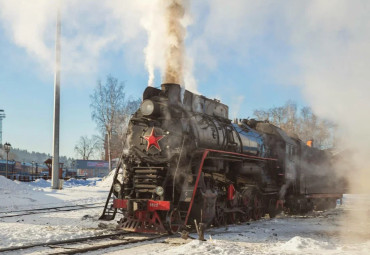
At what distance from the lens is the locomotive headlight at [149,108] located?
1071 centimetres

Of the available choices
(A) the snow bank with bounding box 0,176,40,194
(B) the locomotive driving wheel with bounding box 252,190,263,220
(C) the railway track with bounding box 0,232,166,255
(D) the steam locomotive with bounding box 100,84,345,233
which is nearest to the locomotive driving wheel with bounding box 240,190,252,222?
(D) the steam locomotive with bounding box 100,84,345,233

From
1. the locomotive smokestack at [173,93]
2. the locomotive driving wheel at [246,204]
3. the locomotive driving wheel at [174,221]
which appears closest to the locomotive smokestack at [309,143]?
the locomotive driving wheel at [246,204]

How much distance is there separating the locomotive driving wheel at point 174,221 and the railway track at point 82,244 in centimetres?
35

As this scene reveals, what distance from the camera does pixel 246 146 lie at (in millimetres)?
13703

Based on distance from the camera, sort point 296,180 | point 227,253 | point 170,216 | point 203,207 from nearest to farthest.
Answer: point 227,253, point 170,216, point 203,207, point 296,180

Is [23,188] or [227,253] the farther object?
[23,188]

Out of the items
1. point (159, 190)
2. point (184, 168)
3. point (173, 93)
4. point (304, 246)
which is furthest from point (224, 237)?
point (173, 93)

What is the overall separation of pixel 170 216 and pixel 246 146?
4.94 metres

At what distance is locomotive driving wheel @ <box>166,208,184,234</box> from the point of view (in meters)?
9.82

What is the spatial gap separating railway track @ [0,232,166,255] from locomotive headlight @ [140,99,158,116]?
3.35 meters

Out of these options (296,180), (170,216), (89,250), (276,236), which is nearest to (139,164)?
(170,216)

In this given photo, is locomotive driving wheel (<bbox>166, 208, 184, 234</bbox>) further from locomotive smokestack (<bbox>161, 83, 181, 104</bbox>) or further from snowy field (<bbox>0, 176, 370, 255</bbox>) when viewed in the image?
locomotive smokestack (<bbox>161, 83, 181, 104</bbox>)

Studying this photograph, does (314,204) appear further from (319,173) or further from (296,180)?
(296,180)

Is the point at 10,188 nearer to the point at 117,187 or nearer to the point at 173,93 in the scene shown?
the point at 117,187
